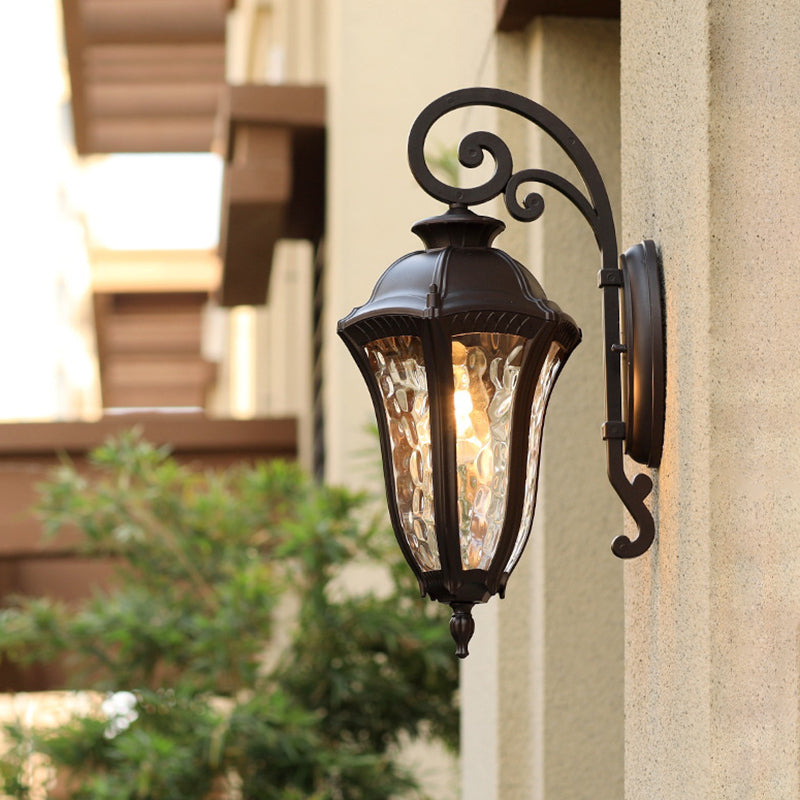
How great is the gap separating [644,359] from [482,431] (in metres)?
0.23

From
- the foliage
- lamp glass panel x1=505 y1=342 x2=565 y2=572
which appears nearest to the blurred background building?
lamp glass panel x1=505 y1=342 x2=565 y2=572

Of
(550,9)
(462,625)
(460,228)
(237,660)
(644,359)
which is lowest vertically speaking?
(237,660)

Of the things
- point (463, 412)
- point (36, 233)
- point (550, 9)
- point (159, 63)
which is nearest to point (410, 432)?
point (463, 412)

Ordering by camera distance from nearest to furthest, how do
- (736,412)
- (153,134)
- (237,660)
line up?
(736,412) → (237,660) → (153,134)

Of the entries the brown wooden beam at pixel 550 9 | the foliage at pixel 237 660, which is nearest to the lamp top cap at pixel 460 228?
the brown wooden beam at pixel 550 9

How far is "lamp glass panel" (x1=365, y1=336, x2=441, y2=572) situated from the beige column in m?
0.81

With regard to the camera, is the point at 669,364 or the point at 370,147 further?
the point at 370,147

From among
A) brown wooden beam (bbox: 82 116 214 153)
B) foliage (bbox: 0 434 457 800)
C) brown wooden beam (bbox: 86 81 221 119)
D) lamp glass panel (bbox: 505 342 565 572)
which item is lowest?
foliage (bbox: 0 434 457 800)

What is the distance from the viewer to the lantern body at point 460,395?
69.9 inches

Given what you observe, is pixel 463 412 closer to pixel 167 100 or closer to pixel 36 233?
pixel 167 100

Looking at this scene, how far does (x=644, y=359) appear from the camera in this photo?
183 cm

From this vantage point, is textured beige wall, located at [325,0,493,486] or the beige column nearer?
the beige column

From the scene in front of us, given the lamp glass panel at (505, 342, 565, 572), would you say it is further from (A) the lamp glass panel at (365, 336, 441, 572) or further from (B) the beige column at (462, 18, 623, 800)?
(B) the beige column at (462, 18, 623, 800)

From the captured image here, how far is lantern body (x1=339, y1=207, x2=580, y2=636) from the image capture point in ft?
5.83
